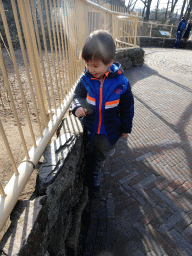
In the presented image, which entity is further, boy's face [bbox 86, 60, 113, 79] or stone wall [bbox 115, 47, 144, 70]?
stone wall [bbox 115, 47, 144, 70]

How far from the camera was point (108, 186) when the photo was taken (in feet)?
7.87

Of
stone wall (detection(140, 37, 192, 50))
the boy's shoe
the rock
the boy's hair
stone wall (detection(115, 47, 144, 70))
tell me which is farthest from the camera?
stone wall (detection(140, 37, 192, 50))

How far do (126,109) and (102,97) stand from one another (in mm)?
308

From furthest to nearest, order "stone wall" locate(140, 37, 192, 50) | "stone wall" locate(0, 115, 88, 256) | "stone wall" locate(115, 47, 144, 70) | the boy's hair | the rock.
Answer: "stone wall" locate(140, 37, 192, 50) < "stone wall" locate(115, 47, 144, 70) < the boy's hair < the rock < "stone wall" locate(0, 115, 88, 256)

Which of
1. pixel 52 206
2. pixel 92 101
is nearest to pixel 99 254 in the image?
pixel 52 206

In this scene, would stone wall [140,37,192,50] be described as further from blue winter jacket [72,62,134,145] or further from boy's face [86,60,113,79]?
boy's face [86,60,113,79]

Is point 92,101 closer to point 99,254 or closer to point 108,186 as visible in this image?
point 108,186

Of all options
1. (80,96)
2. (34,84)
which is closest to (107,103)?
(80,96)

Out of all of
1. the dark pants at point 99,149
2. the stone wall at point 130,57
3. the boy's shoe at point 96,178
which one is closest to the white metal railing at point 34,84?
the dark pants at point 99,149

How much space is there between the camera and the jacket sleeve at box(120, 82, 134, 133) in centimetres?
180

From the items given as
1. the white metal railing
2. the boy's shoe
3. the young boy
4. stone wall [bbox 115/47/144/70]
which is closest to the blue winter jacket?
the young boy

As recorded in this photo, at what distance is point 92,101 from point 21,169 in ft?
2.91

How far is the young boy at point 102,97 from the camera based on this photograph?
149 cm

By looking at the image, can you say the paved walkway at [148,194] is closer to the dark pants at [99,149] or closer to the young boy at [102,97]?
the dark pants at [99,149]
